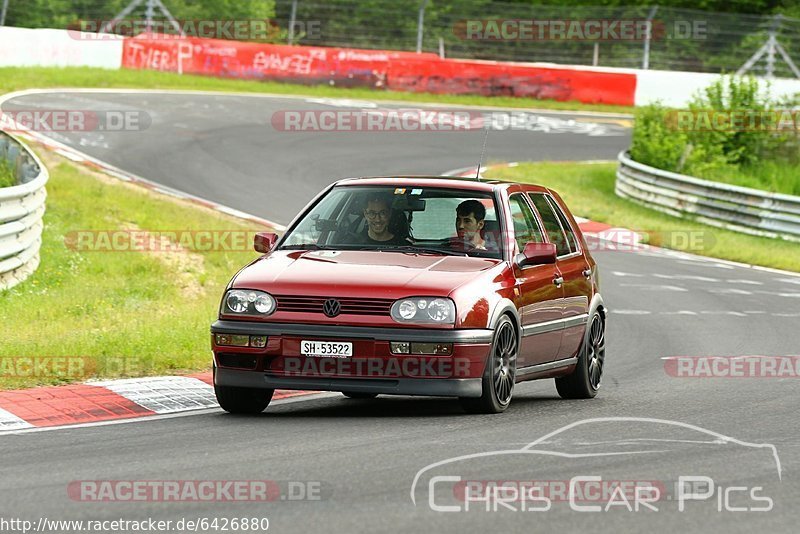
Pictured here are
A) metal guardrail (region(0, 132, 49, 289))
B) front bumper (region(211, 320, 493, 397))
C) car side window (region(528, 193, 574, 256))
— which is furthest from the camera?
metal guardrail (region(0, 132, 49, 289))

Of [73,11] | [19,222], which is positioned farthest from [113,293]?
[73,11]

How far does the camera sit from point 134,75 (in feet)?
119

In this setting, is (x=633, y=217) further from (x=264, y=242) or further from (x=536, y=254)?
(x=264, y=242)

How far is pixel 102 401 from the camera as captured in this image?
31.6ft

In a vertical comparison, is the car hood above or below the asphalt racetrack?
above

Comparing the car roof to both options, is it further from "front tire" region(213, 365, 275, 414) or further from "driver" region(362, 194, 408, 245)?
"front tire" region(213, 365, 275, 414)

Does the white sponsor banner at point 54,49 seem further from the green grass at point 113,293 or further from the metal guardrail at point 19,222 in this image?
the metal guardrail at point 19,222

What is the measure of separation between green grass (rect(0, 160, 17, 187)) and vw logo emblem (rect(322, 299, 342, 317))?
870 centimetres

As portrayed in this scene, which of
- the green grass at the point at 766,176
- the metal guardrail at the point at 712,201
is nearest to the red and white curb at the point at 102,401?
the metal guardrail at the point at 712,201

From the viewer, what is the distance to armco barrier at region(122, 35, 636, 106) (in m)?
37.9

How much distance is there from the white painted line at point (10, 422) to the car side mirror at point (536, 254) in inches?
131

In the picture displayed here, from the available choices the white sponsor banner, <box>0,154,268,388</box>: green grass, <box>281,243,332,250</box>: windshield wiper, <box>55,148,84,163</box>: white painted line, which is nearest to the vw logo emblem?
<box>281,243,332,250</box>: windshield wiper

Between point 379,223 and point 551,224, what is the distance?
157cm

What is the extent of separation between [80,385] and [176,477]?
3.38 meters
